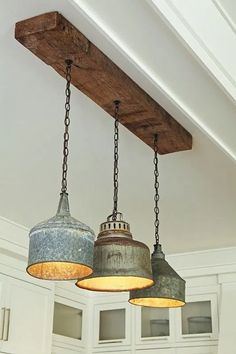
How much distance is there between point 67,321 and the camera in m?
5.16

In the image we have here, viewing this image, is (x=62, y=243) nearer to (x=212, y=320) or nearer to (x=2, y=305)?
(x=2, y=305)

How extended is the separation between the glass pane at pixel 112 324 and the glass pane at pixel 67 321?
19 cm

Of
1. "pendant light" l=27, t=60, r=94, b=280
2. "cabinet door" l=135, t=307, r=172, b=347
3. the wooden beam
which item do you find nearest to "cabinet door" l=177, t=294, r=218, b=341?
"cabinet door" l=135, t=307, r=172, b=347

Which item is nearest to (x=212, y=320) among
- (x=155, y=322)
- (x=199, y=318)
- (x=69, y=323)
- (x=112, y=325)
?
(x=199, y=318)

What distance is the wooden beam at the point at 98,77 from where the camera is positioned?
220cm

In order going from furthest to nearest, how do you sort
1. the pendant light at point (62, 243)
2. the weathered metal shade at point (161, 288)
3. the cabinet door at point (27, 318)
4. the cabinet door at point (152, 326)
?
the cabinet door at point (152, 326) < the cabinet door at point (27, 318) < the weathered metal shade at point (161, 288) < the pendant light at point (62, 243)

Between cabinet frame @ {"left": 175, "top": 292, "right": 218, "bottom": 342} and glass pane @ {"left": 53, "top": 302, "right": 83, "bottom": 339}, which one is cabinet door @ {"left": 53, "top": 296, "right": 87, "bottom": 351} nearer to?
glass pane @ {"left": 53, "top": 302, "right": 83, "bottom": 339}

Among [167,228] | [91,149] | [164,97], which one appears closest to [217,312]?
[167,228]

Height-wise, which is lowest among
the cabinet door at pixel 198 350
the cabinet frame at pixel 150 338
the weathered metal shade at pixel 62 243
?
the weathered metal shade at pixel 62 243

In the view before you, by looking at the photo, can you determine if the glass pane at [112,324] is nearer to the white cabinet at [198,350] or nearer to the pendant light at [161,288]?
the white cabinet at [198,350]

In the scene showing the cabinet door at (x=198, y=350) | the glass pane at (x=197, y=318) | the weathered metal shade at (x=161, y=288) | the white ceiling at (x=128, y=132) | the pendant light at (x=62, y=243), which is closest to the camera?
the pendant light at (x=62, y=243)

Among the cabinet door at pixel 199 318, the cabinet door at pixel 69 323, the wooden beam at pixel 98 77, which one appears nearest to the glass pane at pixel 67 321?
the cabinet door at pixel 69 323

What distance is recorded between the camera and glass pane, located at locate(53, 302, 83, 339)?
503 centimetres

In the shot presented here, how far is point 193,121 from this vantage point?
2.72 metres
